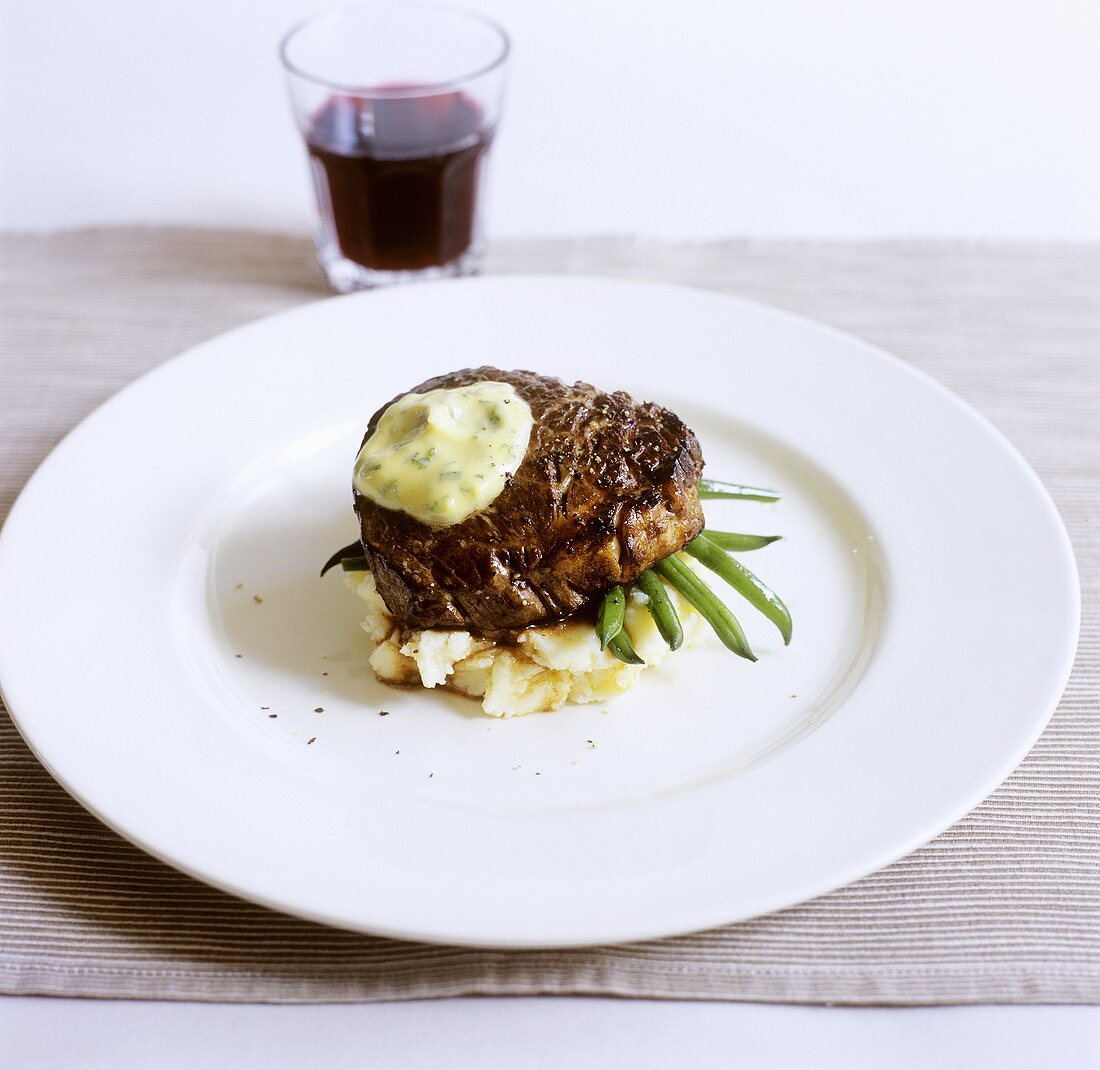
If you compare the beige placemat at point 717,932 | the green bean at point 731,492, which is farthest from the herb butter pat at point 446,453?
the beige placemat at point 717,932

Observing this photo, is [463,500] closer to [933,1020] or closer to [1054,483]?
[933,1020]

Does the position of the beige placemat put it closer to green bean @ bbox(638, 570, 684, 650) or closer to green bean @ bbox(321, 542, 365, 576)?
green bean @ bbox(638, 570, 684, 650)

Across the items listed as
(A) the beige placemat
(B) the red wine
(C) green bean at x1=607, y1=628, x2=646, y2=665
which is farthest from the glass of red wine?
(C) green bean at x1=607, y1=628, x2=646, y2=665

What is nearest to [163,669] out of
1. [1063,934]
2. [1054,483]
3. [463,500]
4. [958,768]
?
[463,500]

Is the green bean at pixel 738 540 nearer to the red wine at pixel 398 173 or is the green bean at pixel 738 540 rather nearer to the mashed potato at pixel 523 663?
the mashed potato at pixel 523 663

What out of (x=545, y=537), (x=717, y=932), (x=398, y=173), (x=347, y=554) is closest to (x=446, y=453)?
(x=545, y=537)

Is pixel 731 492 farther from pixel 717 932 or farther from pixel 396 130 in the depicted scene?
pixel 396 130
